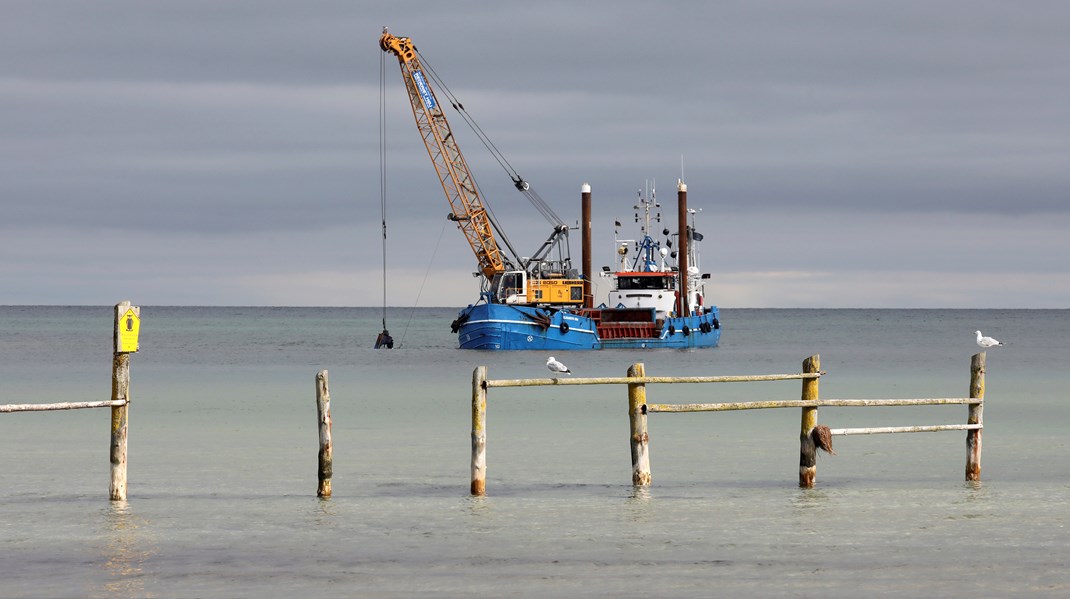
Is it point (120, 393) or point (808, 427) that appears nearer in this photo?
point (120, 393)

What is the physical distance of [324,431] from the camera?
14.1m

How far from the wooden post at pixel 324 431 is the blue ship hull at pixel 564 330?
5030cm

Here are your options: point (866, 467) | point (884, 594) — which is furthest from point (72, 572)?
point (866, 467)

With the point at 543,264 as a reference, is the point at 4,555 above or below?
below

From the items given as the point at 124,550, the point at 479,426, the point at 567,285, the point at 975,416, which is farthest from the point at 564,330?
the point at 124,550

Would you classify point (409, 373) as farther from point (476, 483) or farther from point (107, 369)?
point (476, 483)

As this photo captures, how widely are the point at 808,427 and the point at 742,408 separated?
2.85ft

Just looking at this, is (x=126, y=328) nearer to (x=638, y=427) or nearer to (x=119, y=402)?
(x=119, y=402)

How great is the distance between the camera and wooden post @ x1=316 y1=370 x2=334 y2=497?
14055 mm

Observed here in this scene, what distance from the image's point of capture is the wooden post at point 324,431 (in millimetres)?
14055

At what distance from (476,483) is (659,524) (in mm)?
2845

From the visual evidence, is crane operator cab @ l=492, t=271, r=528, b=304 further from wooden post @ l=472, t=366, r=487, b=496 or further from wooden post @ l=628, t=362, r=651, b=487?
wooden post @ l=472, t=366, r=487, b=496

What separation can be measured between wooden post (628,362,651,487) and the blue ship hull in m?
49.7

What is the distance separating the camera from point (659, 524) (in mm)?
12906
